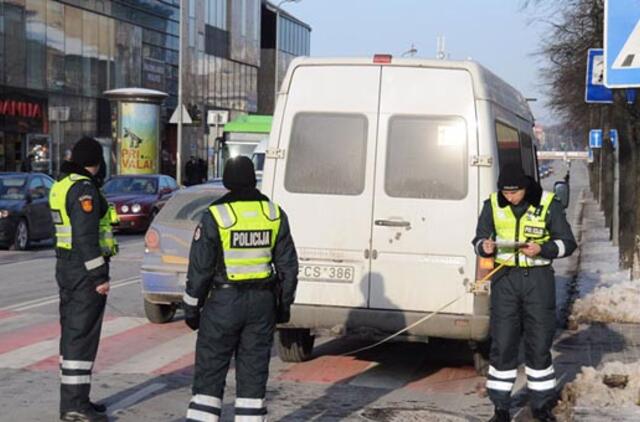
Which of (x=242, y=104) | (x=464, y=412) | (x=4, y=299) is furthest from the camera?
(x=242, y=104)

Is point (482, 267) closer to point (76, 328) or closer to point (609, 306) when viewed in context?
point (76, 328)

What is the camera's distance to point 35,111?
43219 mm

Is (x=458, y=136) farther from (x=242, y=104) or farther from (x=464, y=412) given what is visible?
(x=242, y=104)

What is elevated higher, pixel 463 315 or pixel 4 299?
pixel 463 315

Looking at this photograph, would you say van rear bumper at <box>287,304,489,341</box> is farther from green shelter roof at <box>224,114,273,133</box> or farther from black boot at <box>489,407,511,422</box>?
green shelter roof at <box>224,114,273,133</box>

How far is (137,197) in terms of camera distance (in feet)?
89.4

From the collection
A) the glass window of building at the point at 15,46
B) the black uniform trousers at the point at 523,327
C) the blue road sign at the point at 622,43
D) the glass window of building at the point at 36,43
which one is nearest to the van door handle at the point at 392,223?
the black uniform trousers at the point at 523,327

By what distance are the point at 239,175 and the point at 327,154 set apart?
2784 mm

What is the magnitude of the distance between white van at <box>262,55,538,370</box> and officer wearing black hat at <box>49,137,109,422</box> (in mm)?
2029

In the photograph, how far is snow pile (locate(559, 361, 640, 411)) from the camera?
7758 mm

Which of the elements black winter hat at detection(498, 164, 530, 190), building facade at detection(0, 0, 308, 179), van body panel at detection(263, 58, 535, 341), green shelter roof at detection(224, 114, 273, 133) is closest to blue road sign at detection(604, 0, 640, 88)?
black winter hat at detection(498, 164, 530, 190)

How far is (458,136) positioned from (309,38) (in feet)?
253

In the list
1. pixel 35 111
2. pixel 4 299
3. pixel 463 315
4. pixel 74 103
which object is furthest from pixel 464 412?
pixel 74 103

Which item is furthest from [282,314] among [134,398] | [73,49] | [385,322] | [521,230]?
[73,49]
